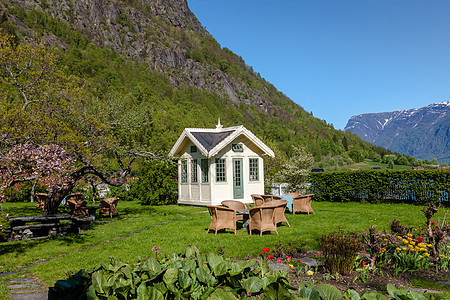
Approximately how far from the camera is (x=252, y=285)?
242 centimetres

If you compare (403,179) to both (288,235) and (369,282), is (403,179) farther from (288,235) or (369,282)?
(369,282)

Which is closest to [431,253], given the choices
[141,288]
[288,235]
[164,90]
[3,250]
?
[288,235]

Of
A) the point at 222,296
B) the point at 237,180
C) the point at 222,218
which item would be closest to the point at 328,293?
the point at 222,296

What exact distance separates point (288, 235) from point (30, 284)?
5833 millimetres

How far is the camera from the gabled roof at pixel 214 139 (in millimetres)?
16656

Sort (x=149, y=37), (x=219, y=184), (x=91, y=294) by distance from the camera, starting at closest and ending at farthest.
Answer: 1. (x=91, y=294)
2. (x=219, y=184)
3. (x=149, y=37)

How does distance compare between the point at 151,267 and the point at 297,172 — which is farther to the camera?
the point at 297,172

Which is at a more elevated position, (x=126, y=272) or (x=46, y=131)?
(x=46, y=131)

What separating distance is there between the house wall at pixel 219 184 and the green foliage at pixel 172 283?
14.1 meters

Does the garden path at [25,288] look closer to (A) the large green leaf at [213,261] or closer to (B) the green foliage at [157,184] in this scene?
(A) the large green leaf at [213,261]

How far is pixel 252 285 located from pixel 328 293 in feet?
1.76

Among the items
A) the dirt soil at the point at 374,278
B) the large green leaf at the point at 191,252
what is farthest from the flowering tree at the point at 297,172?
the large green leaf at the point at 191,252

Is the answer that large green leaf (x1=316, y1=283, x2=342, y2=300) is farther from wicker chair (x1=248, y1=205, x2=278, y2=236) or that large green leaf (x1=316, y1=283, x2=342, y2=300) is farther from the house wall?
the house wall

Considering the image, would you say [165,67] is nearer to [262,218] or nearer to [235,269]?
[262,218]
